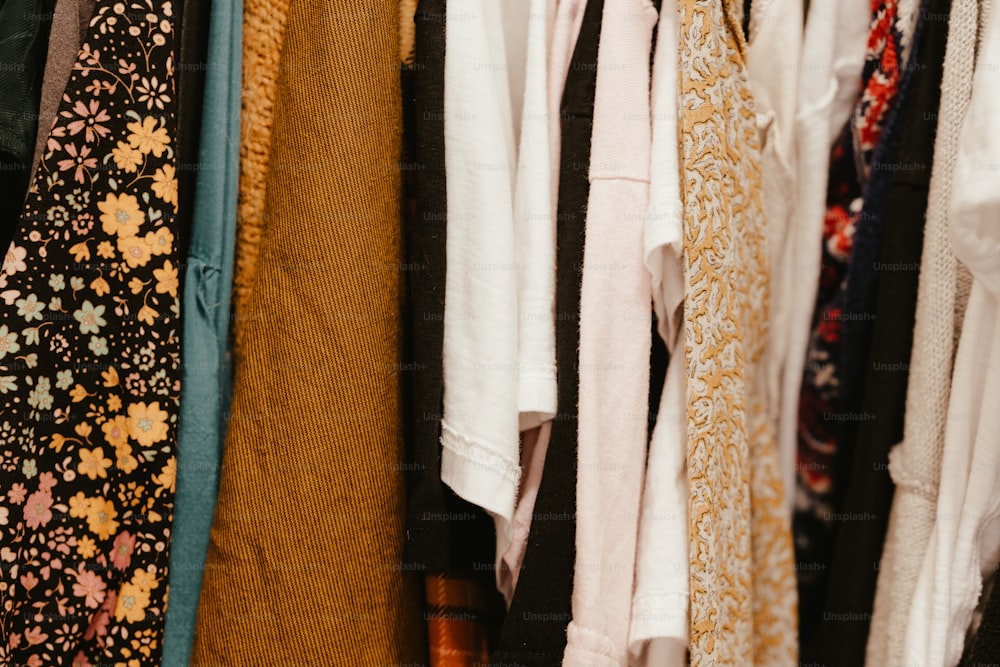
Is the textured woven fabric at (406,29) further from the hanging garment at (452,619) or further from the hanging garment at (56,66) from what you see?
the hanging garment at (452,619)

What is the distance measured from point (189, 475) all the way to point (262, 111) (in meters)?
0.30

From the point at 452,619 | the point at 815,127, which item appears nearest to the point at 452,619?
the point at 452,619

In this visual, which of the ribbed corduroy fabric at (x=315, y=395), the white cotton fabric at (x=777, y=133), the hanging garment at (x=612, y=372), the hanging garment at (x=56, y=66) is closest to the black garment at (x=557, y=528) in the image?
the hanging garment at (x=612, y=372)

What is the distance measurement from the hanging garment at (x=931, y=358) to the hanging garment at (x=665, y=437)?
0.21 meters

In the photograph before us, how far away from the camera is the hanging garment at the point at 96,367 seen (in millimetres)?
533

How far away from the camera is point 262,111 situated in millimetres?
630

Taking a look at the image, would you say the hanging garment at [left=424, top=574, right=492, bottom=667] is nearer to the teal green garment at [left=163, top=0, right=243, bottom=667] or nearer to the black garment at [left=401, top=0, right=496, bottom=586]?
A: the black garment at [left=401, top=0, right=496, bottom=586]

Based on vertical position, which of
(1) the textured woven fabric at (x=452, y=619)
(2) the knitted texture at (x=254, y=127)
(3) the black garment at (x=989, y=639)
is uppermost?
(2) the knitted texture at (x=254, y=127)

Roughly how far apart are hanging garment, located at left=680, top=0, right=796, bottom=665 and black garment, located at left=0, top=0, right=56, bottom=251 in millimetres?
487

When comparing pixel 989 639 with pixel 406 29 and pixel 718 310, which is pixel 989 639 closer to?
pixel 718 310

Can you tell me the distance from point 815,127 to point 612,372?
350 millimetres

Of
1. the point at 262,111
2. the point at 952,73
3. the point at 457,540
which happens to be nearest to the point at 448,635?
the point at 457,540

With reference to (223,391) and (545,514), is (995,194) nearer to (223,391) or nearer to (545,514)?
(545,514)

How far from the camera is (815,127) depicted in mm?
747
